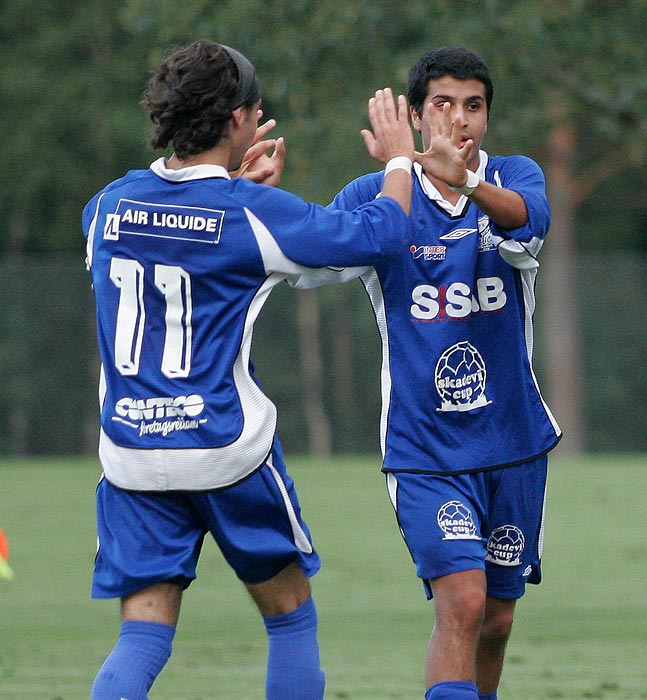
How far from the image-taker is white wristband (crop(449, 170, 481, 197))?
4.15 metres

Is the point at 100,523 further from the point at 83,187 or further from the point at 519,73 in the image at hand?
the point at 83,187

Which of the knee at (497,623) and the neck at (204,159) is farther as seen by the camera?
the knee at (497,623)

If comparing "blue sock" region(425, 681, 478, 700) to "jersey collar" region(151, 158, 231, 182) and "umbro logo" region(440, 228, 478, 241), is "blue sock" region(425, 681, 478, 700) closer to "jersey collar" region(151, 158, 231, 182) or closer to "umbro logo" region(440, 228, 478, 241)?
"umbro logo" region(440, 228, 478, 241)

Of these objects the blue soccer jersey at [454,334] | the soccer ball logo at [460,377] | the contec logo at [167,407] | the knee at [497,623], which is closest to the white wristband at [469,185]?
the blue soccer jersey at [454,334]

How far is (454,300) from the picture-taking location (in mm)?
4438

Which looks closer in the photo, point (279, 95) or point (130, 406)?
point (130, 406)

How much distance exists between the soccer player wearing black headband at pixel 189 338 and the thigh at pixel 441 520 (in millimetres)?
586

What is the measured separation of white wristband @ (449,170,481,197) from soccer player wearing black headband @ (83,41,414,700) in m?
0.27

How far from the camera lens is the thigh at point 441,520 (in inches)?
172

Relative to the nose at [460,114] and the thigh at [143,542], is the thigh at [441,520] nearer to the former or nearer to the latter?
the thigh at [143,542]

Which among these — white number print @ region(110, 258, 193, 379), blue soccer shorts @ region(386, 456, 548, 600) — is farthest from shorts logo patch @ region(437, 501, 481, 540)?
white number print @ region(110, 258, 193, 379)

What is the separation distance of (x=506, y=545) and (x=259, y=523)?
41.2 inches

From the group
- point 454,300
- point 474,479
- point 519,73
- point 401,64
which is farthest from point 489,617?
point 519,73

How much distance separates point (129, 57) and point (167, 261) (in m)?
26.6
